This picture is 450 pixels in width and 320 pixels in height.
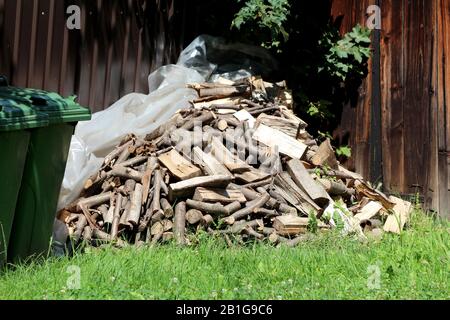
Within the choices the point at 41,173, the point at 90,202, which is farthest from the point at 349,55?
the point at 41,173

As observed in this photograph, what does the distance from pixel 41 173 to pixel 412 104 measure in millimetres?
4057

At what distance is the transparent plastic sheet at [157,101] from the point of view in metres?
6.38

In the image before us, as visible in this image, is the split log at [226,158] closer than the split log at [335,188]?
Yes

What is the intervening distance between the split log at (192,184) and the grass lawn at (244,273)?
55 centimetres

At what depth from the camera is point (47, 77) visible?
688cm

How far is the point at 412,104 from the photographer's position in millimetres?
7273

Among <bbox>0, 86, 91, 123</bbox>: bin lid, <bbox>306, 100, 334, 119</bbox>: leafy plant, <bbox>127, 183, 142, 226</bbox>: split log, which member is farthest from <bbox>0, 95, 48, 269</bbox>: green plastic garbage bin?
<bbox>306, 100, 334, 119</bbox>: leafy plant

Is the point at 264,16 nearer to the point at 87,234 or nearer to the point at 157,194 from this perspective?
the point at 157,194

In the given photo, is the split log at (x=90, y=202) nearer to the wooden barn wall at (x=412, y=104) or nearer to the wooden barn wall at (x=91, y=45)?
the wooden barn wall at (x=91, y=45)

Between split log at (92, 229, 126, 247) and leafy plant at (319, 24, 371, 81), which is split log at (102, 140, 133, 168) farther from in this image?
leafy plant at (319, 24, 371, 81)

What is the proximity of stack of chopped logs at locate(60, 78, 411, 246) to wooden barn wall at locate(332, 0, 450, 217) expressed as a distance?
45cm

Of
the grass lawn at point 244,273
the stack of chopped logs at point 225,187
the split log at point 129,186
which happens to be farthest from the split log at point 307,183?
the split log at point 129,186

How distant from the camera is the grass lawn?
4070 millimetres

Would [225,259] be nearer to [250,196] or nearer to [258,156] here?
[250,196]
